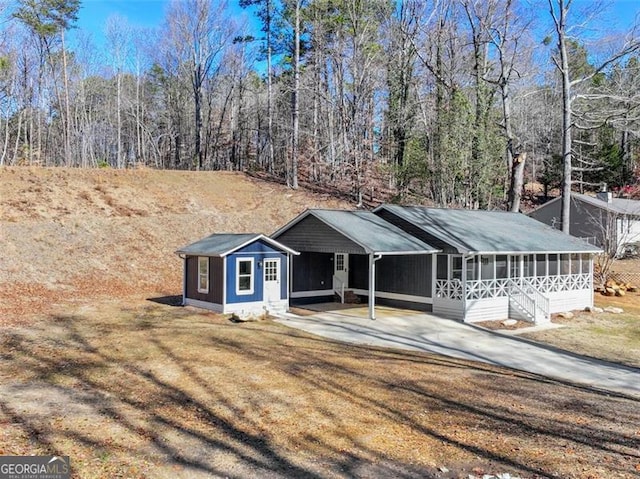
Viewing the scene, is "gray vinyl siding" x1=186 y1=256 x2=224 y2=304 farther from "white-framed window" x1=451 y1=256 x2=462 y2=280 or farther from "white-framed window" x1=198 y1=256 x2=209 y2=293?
"white-framed window" x1=451 y1=256 x2=462 y2=280

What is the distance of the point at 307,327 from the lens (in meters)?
14.7

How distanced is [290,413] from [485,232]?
13373 mm

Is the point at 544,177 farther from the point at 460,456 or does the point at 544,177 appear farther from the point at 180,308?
the point at 460,456

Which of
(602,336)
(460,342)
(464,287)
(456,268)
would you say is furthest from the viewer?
(456,268)

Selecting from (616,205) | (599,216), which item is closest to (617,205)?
(616,205)

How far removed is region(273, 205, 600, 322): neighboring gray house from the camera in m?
16.8

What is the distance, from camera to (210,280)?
16.5 metres

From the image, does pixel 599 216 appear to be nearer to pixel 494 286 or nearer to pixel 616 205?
pixel 616 205

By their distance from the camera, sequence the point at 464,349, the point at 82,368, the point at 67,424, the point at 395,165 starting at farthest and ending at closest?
1. the point at 395,165
2. the point at 464,349
3. the point at 82,368
4. the point at 67,424

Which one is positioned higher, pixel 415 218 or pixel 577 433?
pixel 415 218

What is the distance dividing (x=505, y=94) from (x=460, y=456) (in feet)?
81.9

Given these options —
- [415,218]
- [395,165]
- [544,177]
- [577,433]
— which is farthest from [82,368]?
[544,177]

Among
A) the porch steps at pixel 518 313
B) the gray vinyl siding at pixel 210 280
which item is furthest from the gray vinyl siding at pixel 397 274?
the gray vinyl siding at pixel 210 280

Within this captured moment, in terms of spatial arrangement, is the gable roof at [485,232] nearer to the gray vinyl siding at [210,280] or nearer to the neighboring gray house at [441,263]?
the neighboring gray house at [441,263]
